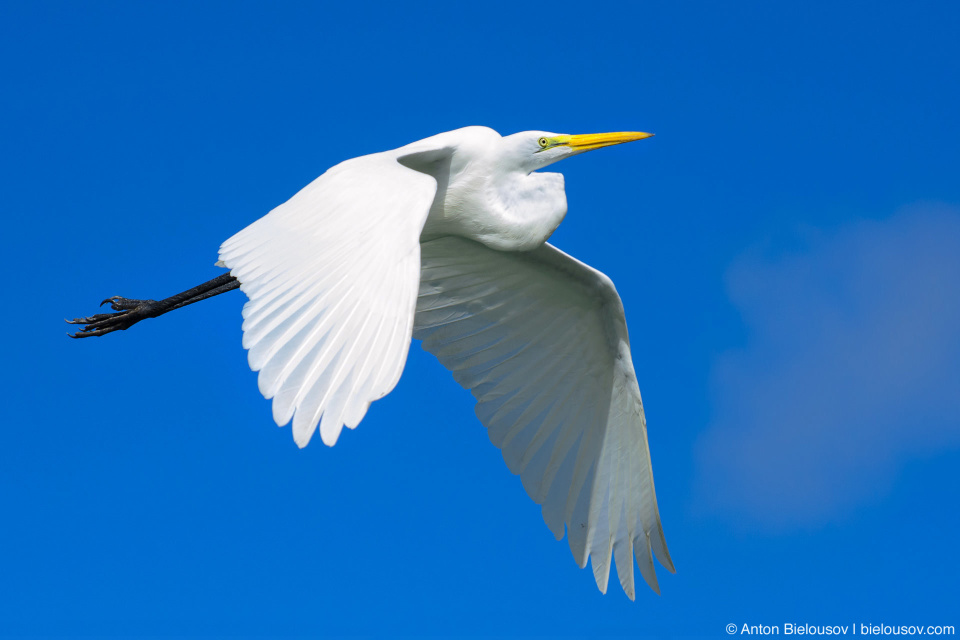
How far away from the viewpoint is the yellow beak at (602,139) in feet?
22.2

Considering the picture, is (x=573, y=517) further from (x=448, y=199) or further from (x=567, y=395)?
(x=448, y=199)

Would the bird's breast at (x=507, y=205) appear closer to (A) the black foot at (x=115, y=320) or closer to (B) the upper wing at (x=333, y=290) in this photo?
(B) the upper wing at (x=333, y=290)

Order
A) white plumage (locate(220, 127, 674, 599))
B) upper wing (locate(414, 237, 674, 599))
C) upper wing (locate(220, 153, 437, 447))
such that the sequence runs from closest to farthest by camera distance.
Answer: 1. upper wing (locate(220, 153, 437, 447))
2. white plumage (locate(220, 127, 674, 599))
3. upper wing (locate(414, 237, 674, 599))

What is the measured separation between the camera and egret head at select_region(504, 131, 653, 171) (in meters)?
6.48

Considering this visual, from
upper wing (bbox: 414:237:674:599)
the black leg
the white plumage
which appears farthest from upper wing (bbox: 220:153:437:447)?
the black leg

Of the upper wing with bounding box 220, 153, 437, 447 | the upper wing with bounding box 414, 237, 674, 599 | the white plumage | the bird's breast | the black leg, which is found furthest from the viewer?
the black leg

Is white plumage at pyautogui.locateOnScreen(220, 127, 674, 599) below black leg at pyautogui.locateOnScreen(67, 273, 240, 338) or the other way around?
below

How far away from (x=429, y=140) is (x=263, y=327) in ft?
7.64

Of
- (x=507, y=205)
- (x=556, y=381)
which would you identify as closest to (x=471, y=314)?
(x=556, y=381)

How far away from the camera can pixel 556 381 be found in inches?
301

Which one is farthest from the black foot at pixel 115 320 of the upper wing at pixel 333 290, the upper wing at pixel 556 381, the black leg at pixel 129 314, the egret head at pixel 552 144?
the egret head at pixel 552 144

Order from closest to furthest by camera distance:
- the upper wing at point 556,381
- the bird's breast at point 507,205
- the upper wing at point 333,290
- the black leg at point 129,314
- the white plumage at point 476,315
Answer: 1. the upper wing at point 333,290
2. the white plumage at point 476,315
3. the bird's breast at point 507,205
4. the upper wing at point 556,381
5. the black leg at point 129,314

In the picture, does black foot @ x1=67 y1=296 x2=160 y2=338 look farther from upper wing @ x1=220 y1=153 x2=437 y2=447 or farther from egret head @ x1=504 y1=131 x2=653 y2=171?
egret head @ x1=504 y1=131 x2=653 y2=171

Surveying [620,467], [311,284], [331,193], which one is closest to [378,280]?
[311,284]
